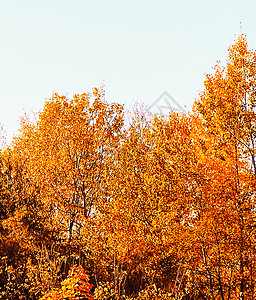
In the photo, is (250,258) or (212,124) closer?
(250,258)

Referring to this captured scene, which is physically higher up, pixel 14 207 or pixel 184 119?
pixel 184 119

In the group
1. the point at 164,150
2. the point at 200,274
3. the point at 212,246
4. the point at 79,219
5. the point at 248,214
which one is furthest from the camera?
the point at 79,219

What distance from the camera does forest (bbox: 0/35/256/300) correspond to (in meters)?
10.7

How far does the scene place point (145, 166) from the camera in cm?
1627

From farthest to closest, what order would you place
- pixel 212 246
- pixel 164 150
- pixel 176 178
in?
pixel 164 150 → pixel 176 178 → pixel 212 246

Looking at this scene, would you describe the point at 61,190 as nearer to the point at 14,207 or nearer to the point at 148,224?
the point at 14,207

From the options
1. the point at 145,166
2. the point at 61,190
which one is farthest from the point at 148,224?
the point at 61,190

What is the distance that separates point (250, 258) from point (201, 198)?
2557 millimetres

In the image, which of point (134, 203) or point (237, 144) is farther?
point (134, 203)

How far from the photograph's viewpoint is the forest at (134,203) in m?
10.7

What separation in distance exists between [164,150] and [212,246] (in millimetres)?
5735

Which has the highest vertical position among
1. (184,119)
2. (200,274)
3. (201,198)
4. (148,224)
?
(184,119)

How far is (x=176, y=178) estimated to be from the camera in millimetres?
12930

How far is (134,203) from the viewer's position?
46.4ft
